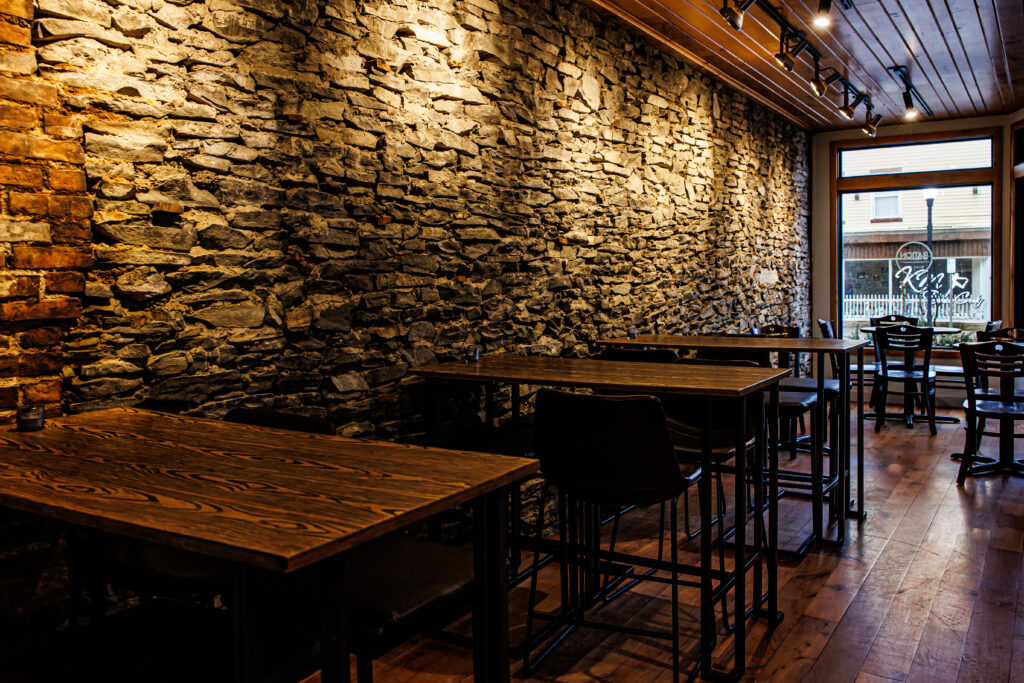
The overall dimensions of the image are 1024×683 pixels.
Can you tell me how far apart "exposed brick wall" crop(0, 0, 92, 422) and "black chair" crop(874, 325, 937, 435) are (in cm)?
649

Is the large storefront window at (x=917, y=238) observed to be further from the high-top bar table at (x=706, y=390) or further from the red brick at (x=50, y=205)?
the red brick at (x=50, y=205)

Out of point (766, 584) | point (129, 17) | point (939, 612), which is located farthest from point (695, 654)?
point (129, 17)

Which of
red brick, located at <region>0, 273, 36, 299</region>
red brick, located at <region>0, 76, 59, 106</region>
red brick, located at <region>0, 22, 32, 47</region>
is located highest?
red brick, located at <region>0, 22, 32, 47</region>

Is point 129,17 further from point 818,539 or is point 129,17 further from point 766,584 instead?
point 818,539

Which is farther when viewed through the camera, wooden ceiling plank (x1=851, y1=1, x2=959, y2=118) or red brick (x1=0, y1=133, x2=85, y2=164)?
wooden ceiling plank (x1=851, y1=1, x2=959, y2=118)

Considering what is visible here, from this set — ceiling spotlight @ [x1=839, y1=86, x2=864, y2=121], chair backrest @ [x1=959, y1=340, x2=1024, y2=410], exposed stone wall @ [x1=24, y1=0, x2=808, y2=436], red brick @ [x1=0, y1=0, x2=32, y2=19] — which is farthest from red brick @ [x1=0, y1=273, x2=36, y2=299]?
ceiling spotlight @ [x1=839, y1=86, x2=864, y2=121]

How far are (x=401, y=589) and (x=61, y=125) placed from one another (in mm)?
1751

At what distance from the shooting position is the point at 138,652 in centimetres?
155

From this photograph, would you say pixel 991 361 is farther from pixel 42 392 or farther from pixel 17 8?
pixel 17 8

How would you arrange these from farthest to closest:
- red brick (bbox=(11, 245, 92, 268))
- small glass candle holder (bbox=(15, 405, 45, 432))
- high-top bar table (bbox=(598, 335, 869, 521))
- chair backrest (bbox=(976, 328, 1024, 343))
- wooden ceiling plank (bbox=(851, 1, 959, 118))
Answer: chair backrest (bbox=(976, 328, 1024, 343))
wooden ceiling plank (bbox=(851, 1, 959, 118))
high-top bar table (bbox=(598, 335, 869, 521))
red brick (bbox=(11, 245, 92, 268))
small glass candle holder (bbox=(15, 405, 45, 432))

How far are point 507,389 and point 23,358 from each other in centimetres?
239

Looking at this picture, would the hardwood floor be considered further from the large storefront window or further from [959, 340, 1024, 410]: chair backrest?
the large storefront window

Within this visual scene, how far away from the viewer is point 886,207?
8.97m

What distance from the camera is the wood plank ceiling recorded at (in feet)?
16.2
